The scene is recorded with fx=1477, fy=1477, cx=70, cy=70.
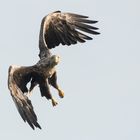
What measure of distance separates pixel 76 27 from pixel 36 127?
22.4ft

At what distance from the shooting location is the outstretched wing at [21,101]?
4025 centimetres

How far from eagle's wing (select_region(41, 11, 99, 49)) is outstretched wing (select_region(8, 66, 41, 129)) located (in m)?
2.97

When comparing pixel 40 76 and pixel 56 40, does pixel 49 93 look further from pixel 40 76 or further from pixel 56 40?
pixel 56 40

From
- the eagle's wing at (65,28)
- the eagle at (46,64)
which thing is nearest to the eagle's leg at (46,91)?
the eagle at (46,64)

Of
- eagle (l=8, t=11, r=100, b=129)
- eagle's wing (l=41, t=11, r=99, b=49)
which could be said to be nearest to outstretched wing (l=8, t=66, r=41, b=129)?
eagle (l=8, t=11, r=100, b=129)

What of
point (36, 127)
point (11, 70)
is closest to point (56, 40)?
point (11, 70)

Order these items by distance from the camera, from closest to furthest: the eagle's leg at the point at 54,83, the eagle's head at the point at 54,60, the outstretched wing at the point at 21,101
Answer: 1. the outstretched wing at the point at 21,101
2. the eagle's head at the point at 54,60
3. the eagle's leg at the point at 54,83

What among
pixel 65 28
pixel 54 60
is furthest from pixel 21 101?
pixel 65 28

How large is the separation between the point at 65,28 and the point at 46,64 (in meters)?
3.63

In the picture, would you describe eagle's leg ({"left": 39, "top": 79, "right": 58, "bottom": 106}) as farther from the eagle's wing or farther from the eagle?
the eagle's wing

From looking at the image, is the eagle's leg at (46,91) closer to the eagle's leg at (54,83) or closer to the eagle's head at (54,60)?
the eagle's leg at (54,83)

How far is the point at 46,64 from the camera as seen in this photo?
42.3 meters

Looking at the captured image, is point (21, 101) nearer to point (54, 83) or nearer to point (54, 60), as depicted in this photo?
point (54, 60)

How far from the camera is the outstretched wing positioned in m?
40.2
